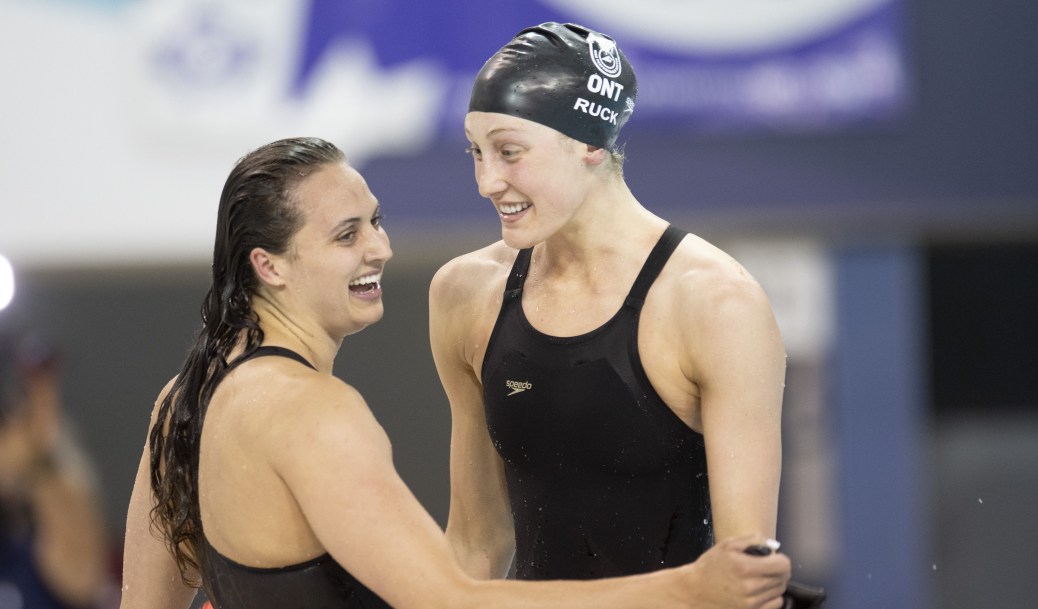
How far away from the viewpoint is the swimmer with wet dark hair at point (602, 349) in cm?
316

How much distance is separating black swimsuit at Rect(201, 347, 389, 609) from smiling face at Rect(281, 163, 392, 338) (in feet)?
0.53

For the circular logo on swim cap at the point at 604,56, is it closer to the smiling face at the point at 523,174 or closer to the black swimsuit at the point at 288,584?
the smiling face at the point at 523,174

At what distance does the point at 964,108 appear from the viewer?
7.82 metres

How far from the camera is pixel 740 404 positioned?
3.12 meters

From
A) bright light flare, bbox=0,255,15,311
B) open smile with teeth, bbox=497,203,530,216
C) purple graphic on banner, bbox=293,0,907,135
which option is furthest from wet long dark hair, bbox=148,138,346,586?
bright light flare, bbox=0,255,15,311

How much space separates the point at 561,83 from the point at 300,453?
1124mm

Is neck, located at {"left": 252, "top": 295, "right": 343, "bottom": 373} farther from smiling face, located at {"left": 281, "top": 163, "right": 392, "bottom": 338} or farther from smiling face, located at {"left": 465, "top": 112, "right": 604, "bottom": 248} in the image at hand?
smiling face, located at {"left": 465, "top": 112, "right": 604, "bottom": 248}

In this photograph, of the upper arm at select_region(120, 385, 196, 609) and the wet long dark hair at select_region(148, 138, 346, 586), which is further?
the upper arm at select_region(120, 385, 196, 609)

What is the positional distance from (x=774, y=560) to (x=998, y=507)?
6.89 meters

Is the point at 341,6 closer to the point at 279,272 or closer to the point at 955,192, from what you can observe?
the point at 955,192

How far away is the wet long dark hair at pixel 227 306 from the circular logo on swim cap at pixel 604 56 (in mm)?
718

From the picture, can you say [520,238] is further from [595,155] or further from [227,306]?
[227,306]

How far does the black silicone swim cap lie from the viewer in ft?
10.9

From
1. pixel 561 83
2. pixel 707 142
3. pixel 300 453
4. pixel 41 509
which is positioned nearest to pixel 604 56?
pixel 561 83
